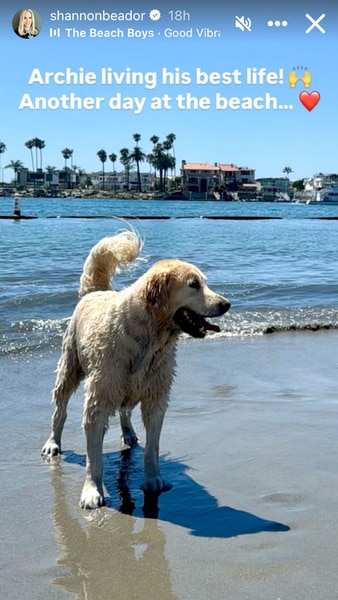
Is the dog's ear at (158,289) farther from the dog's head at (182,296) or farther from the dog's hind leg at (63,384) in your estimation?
the dog's hind leg at (63,384)

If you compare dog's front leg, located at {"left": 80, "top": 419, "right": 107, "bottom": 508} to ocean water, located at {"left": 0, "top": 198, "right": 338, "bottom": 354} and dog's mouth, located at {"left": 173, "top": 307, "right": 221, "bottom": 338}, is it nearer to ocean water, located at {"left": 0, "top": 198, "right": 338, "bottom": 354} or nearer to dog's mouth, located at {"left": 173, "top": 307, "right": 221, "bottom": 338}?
dog's mouth, located at {"left": 173, "top": 307, "right": 221, "bottom": 338}

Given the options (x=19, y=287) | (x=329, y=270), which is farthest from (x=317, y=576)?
(x=329, y=270)

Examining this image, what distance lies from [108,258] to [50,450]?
1.73 m

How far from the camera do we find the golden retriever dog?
17.2 feet

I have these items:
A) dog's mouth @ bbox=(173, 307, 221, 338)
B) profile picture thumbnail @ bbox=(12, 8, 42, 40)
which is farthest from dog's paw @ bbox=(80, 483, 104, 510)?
profile picture thumbnail @ bbox=(12, 8, 42, 40)

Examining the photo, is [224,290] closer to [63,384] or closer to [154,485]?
[63,384]

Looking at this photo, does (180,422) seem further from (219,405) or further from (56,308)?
(56,308)

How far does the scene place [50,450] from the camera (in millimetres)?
6469

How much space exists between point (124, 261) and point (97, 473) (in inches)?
77.9

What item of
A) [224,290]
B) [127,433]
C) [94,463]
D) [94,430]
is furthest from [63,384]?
[224,290]

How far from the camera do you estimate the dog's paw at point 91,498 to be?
5289 millimetres

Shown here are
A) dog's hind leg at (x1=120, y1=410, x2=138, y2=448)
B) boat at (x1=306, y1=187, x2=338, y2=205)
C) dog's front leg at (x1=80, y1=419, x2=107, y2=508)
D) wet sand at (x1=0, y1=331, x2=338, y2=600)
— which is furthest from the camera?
boat at (x1=306, y1=187, x2=338, y2=205)

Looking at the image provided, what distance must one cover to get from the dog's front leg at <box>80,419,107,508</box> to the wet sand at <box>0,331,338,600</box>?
0.42 ft

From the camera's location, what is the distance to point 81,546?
4.64 metres
